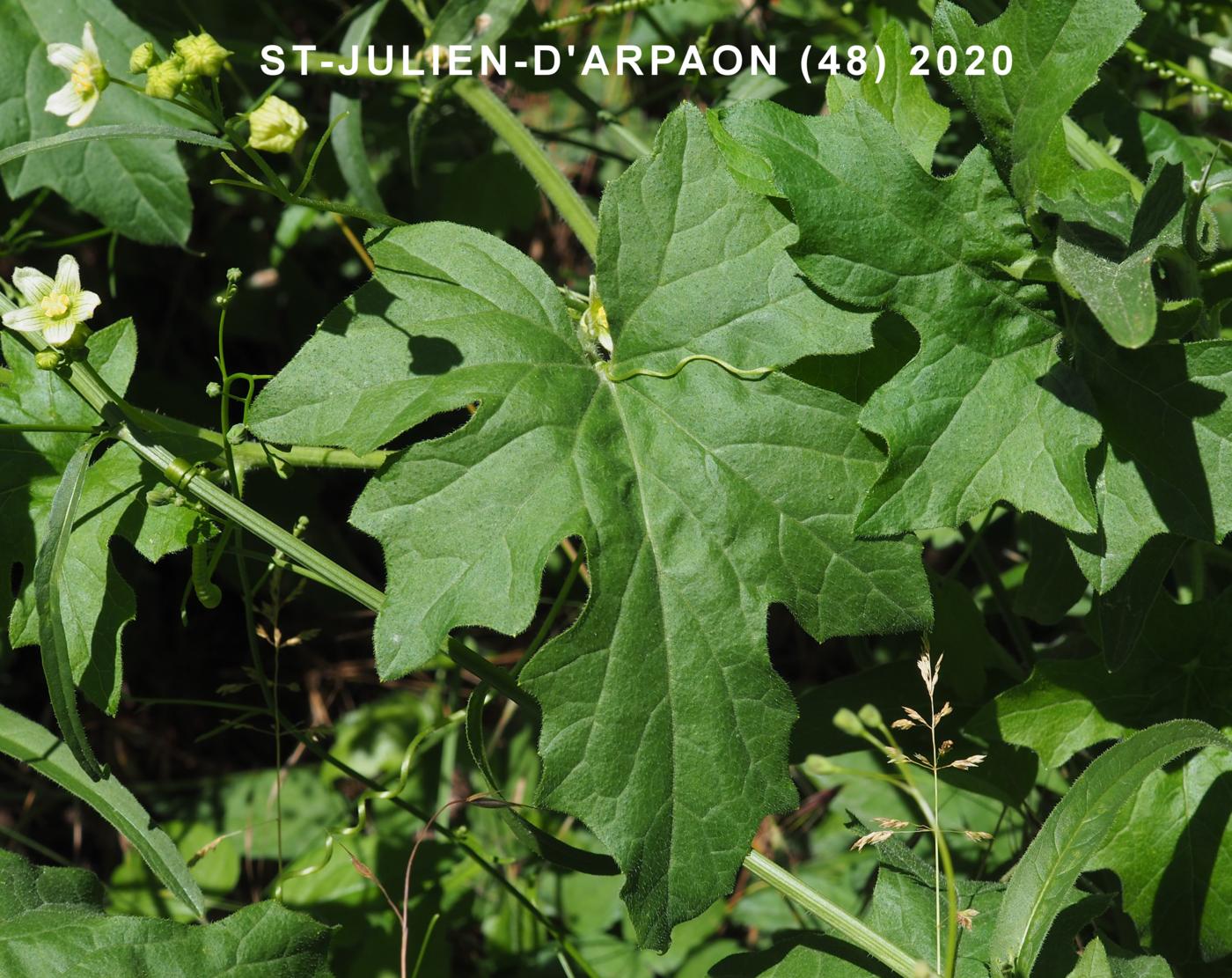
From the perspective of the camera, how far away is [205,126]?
231 centimetres

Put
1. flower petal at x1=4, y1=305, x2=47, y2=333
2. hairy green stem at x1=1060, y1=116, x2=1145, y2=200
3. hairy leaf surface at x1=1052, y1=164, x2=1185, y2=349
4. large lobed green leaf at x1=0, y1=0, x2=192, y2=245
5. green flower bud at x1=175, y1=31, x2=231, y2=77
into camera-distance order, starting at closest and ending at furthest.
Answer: hairy leaf surface at x1=1052, y1=164, x2=1185, y2=349
green flower bud at x1=175, y1=31, x2=231, y2=77
flower petal at x1=4, y1=305, x2=47, y2=333
hairy green stem at x1=1060, y1=116, x2=1145, y2=200
large lobed green leaf at x1=0, y1=0, x2=192, y2=245

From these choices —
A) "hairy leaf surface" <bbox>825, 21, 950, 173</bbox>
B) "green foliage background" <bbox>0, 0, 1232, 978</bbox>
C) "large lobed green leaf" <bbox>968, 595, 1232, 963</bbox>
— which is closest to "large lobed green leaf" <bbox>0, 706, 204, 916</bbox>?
"green foliage background" <bbox>0, 0, 1232, 978</bbox>

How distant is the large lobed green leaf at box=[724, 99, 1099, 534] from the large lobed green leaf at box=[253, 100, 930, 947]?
116 millimetres

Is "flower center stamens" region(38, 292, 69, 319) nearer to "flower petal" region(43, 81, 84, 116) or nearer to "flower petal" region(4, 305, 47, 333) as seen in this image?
"flower petal" region(4, 305, 47, 333)

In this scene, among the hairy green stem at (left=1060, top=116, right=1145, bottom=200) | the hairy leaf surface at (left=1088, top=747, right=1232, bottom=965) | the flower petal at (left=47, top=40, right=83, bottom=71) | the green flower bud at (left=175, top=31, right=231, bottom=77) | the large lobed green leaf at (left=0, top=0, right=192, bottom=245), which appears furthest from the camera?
the large lobed green leaf at (left=0, top=0, right=192, bottom=245)

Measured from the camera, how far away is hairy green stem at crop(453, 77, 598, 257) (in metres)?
2.15

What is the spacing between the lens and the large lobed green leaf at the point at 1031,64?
1.64 m

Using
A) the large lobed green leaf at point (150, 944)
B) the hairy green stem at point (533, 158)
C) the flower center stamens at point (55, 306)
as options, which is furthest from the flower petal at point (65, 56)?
the large lobed green leaf at point (150, 944)

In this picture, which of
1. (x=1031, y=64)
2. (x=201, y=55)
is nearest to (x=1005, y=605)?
(x=1031, y=64)

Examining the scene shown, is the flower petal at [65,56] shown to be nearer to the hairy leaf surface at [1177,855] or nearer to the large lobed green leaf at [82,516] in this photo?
the large lobed green leaf at [82,516]

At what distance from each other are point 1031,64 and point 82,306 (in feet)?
4.57

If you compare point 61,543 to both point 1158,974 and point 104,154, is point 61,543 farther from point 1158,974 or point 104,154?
point 1158,974

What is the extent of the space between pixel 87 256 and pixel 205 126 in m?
0.92

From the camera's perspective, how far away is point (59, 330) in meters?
1.68
